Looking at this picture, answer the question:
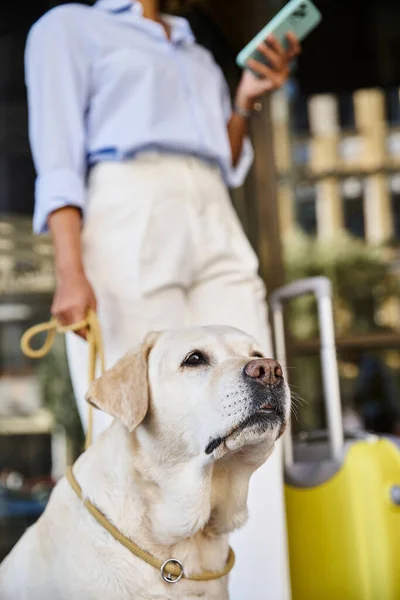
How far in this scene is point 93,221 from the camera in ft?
4.23

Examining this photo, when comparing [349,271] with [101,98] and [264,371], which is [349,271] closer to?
[101,98]

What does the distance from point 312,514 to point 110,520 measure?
0.64 meters

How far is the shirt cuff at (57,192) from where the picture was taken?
123 cm

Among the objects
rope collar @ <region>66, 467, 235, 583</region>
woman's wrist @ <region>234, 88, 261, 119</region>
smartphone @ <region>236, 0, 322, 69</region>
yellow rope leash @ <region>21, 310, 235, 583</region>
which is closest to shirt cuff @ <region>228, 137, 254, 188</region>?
woman's wrist @ <region>234, 88, 261, 119</region>

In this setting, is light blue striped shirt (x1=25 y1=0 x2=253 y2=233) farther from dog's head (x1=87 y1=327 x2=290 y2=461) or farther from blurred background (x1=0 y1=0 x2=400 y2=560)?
dog's head (x1=87 y1=327 x2=290 y2=461)

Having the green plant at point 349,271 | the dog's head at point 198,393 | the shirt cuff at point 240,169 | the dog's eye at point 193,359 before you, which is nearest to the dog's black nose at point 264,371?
the dog's head at point 198,393

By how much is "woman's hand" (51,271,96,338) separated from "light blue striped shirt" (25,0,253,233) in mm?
125

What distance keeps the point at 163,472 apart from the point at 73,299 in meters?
0.30

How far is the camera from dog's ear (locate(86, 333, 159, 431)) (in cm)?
107

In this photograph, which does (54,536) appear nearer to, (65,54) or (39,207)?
(39,207)

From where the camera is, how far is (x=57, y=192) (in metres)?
1.23

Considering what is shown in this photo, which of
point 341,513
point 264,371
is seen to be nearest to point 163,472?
point 264,371

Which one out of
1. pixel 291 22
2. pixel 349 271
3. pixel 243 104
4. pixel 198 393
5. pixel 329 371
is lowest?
pixel 349 271

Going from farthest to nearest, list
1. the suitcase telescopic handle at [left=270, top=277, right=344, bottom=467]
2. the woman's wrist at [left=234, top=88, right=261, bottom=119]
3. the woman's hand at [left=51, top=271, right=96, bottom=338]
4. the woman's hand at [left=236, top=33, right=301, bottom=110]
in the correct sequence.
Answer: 1. the suitcase telescopic handle at [left=270, top=277, right=344, bottom=467]
2. the woman's wrist at [left=234, top=88, right=261, bottom=119]
3. the woman's hand at [left=236, top=33, right=301, bottom=110]
4. the woman's hand at [left=51, top=271, right=96, bottom=338]
